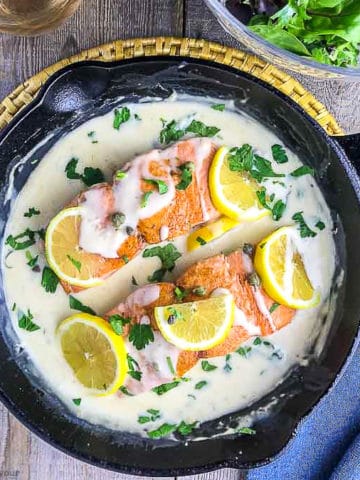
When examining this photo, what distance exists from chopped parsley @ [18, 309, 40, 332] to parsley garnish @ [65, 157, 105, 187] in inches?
13.4

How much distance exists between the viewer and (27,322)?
194 cm

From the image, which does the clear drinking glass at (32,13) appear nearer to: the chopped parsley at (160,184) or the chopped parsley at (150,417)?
the chopped parsley at (160,184)

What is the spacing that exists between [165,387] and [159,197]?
0.47m

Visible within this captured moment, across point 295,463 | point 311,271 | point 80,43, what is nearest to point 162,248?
point 311,271

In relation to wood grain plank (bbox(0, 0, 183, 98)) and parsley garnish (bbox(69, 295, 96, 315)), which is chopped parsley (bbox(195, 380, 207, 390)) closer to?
parsley garnish (bbox(69, 295, 96, 315))

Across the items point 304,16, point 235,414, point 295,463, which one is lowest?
point 295,463

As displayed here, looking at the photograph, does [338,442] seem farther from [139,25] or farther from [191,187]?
[139,25]

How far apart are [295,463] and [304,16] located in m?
1.12

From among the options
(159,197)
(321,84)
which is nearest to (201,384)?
(159,197)

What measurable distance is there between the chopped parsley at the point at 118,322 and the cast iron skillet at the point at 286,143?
0.85ft

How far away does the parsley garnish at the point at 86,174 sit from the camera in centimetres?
191

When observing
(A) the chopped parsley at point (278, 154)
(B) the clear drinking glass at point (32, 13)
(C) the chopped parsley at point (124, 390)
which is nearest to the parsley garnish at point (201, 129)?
(A) the chopped parsley at point (278, 154)

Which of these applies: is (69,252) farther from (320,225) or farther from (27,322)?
(320,225)

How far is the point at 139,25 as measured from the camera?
1.95m
